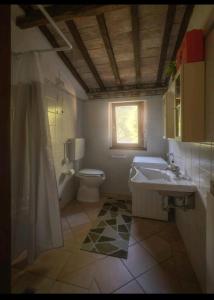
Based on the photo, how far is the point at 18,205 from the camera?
1.32 m

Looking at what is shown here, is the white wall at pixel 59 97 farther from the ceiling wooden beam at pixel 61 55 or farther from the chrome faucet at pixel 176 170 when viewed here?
the chrome faucet at pixel 176 170

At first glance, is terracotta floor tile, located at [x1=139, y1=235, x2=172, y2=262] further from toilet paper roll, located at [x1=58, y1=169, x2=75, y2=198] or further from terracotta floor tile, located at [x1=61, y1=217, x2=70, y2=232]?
toilet paper roll, located at [x1=58, y1=169, x2=75, y2=198]

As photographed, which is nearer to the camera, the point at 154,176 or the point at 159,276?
the point at 159,276

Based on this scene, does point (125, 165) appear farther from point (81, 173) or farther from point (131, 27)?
point (131, 27)

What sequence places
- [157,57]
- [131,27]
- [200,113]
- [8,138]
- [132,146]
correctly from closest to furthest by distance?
1. [8,138]
2. [200,113]
3. [131,27]
4. [157,57]
5. [132,146]

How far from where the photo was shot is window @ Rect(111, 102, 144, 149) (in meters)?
2.97

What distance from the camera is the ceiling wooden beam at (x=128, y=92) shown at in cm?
280

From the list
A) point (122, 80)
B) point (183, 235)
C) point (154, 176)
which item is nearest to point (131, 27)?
point (122, 80)

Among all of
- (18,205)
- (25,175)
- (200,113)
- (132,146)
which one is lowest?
(18,205)

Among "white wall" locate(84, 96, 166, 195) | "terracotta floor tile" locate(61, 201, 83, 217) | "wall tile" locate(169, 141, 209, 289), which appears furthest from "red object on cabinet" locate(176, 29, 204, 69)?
"terracotta floor tile" locate(61, 201, 83, 217)

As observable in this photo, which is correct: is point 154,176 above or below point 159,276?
above

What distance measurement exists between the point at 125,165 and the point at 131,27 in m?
2.10

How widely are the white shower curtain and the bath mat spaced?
0.51m

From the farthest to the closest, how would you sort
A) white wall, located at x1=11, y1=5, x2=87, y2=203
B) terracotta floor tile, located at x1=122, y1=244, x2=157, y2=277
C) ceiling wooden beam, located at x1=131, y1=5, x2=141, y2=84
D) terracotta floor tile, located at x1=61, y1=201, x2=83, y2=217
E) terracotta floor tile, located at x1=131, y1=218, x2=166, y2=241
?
terracotta floor tile, located at x1=61, y1=201, x2=83, y2=217 → terracotta floor tile, located at x1=131, y1=218, x2=166, y2=241 → white wall, located at x1=11, y1=5, x2=87, y2=203 → ceiling wooden beam, located at x1=131, y1=5, x2=141, y2=84 → terracotta floor tile, located at x1=122, y1=244, x2=157, y2=277
